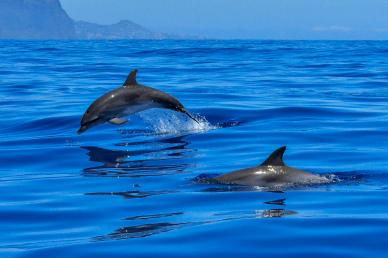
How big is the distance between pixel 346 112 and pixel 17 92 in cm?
1159

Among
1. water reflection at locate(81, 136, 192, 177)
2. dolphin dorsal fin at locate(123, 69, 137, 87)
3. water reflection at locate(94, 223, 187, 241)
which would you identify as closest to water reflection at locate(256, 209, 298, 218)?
→ water reflection at locate(94, 223, 187, 241)

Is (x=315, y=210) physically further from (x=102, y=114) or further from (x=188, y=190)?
(x=102, y=114)

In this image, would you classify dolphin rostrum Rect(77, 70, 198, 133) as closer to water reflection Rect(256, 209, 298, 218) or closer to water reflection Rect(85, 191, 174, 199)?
water reflection Rect(85, 191, 174, 199)

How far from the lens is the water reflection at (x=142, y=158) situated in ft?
39.0

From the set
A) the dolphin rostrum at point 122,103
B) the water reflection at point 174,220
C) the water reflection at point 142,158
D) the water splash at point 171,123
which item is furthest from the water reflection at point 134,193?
the water splash at point 171,123

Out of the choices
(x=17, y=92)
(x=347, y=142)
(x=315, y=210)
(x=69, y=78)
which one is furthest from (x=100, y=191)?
(x=69, y=78)

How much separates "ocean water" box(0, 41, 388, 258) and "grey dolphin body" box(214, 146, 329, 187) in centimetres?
22

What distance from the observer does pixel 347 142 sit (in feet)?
48.2

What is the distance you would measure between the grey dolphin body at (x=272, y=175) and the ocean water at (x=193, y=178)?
0.22 m

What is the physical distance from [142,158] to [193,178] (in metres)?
2.10

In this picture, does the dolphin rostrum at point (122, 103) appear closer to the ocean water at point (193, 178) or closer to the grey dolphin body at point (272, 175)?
the ocean water at point (193, 178)

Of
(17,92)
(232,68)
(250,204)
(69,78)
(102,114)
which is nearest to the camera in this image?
(250,204)

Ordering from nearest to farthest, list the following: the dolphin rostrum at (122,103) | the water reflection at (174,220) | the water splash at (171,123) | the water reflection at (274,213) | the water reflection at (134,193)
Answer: the water reflection at (174,220) < the water reflection at (274,213) < the water reflection at (134,193) < the dolphin rostrum at (122,103) < the water splash at (171,123)

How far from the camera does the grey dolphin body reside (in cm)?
1025
